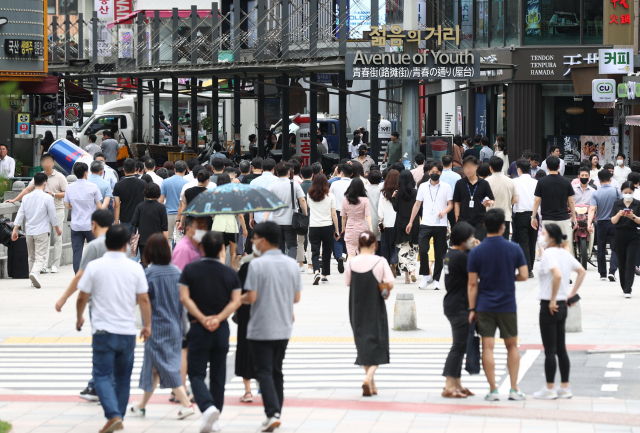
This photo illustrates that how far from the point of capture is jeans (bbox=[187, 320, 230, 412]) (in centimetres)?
717

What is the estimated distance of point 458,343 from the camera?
27.2ft

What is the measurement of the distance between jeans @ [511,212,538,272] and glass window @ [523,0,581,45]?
16.8m

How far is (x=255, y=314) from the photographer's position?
7379 mm

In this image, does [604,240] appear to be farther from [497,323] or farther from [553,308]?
[497,323]

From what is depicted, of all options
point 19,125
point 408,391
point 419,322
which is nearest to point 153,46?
point 19,125

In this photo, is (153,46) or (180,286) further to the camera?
(153,46)

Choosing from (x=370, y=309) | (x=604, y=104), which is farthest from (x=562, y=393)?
(x=604, y=104)

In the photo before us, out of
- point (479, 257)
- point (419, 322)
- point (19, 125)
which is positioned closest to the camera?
point (479, 257)

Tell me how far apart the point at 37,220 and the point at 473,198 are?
6832mm

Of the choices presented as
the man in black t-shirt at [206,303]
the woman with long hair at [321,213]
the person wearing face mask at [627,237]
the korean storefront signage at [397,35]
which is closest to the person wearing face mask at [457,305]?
the man in black t-shirt at [206,303]

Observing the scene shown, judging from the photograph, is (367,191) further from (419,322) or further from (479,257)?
(479,257)

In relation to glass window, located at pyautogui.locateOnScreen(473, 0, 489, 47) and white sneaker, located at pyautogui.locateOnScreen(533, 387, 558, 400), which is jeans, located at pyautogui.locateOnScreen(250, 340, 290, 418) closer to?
white sneaker, located at pyautogui.locateOnScreen(533, 387, 558, 400)

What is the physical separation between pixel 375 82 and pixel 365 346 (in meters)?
19.1

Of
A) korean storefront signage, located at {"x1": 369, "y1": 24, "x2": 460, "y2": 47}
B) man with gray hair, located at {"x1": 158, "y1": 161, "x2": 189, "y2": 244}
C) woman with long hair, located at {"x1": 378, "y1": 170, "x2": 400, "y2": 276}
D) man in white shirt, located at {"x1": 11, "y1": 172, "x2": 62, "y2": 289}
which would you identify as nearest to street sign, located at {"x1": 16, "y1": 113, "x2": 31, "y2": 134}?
korean storefront signage, located at {"x1": 369, "y1": 24, "x2": 460, "y2": 47}
